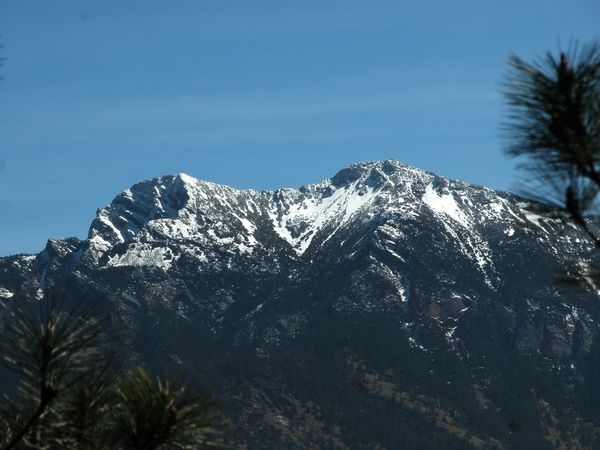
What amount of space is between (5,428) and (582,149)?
33.1ft

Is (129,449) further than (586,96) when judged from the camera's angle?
Yes

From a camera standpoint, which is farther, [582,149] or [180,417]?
[180,417]

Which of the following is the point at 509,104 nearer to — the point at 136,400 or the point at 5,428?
the point at 136,400

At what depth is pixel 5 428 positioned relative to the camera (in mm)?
15281

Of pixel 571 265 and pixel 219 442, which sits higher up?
pixel 571 265

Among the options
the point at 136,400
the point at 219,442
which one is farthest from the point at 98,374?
the point at 219,442

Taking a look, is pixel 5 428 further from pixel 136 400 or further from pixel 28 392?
pixel 136 400

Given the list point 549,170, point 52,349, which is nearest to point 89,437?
point 52,349

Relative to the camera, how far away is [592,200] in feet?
44.7

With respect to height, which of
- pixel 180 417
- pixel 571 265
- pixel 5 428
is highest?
pixel 571 265

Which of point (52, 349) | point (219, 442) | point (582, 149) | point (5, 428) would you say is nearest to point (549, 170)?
point (582, 149)

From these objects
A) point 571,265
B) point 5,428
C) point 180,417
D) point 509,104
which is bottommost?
point 5,428

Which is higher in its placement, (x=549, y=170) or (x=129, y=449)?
(x=549, y=170)

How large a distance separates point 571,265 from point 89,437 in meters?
8.35
